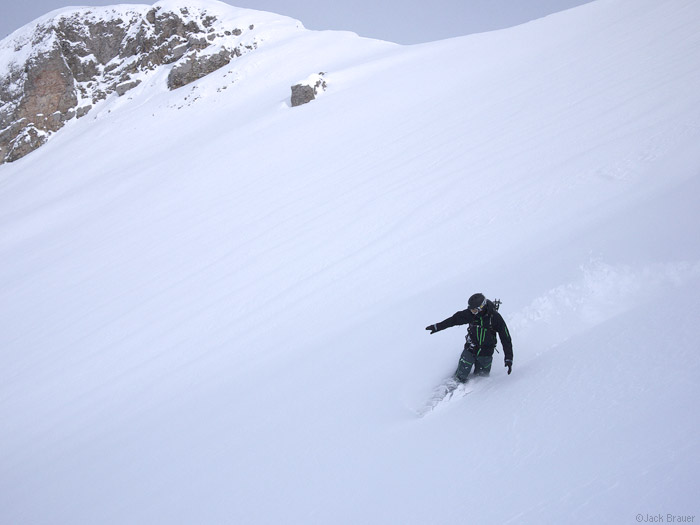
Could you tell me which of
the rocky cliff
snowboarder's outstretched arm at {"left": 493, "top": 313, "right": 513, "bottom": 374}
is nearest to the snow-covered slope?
snowboarder's outstretched arm at {"left": 493, "top": 313, "right": 513, "bottom": 374}

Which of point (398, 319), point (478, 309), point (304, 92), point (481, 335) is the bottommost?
point (398, 319)

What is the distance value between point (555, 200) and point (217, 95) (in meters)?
22.4

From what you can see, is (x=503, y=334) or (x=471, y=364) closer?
(x=503, y=334)

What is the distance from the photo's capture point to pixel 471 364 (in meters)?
3.65

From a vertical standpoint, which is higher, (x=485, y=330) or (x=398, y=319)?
(x=485, y=330)

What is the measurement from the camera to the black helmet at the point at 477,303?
3.32m

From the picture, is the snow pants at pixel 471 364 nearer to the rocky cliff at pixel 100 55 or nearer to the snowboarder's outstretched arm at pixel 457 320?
the snowboarder's outstretched arm at pixel 457 320

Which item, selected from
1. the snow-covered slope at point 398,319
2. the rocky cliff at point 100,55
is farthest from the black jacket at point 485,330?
the rocky cliff at point 100,55

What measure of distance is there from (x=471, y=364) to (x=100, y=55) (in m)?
38.6

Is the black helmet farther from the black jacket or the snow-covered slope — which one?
the snow-covered slope

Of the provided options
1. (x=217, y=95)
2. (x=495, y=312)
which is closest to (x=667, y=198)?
(x=495, y=312)

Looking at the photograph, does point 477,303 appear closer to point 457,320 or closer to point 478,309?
point 478,309

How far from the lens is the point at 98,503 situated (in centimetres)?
378

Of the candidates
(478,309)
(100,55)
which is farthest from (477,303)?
(100,55)
